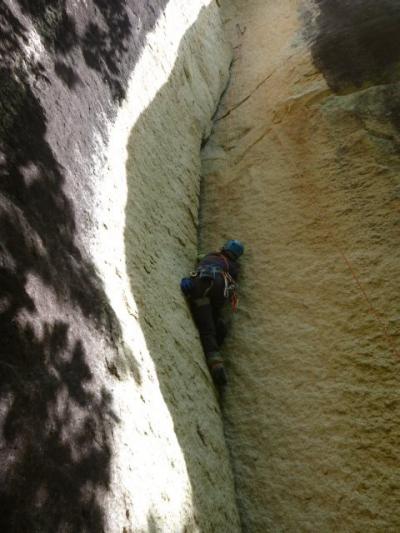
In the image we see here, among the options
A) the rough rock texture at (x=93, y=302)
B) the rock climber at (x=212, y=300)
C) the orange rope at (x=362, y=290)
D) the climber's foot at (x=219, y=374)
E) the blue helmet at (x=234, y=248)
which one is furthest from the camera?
the blue helmet at (x=234, y=248)

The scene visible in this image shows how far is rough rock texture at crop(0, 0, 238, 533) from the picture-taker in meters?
2.66

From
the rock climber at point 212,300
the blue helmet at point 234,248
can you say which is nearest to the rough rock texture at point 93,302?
the rock climber at point 212,300

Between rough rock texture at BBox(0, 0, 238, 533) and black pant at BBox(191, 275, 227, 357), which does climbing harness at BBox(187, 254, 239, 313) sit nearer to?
black pant at BBox(191, 275, 227, 357)

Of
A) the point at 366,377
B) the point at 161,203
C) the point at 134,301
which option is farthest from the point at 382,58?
the point at 134,301

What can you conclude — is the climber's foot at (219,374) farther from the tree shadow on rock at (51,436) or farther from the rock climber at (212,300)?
the tree shadow on rock at (51,436)

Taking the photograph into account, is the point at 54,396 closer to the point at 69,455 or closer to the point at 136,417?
the point at 69,455

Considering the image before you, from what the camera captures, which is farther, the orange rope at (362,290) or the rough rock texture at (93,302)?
the orange rope at (362,290)

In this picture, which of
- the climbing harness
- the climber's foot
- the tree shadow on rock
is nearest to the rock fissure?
the tree shadow on rock

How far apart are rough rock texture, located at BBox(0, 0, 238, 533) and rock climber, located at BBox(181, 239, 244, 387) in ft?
0.68

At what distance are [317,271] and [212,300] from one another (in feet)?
4.67

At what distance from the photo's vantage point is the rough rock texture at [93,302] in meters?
2.66

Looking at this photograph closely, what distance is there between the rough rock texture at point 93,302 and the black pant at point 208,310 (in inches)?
8.2

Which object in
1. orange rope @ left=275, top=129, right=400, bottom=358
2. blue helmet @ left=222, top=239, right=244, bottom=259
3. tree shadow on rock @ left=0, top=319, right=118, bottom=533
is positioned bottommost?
tree shadow on rock @ left=0, top=319, right=118, bottom=533

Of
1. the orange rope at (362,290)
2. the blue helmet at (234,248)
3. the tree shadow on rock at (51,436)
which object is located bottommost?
the tree shadow on rock at (51,436)
